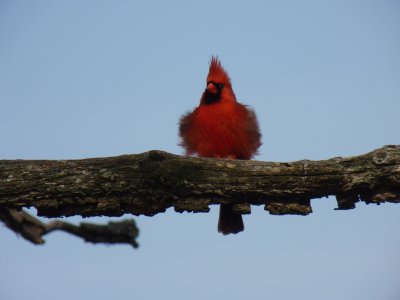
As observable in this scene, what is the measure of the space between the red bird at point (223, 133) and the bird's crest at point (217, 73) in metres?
0.25

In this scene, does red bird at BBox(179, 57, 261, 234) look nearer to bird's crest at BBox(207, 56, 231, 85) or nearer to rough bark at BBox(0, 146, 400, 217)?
bird's crest at BBox(207, 56, 231, 85)

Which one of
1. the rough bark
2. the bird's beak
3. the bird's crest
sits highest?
the bird's crest

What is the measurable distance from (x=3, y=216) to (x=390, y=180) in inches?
89.8

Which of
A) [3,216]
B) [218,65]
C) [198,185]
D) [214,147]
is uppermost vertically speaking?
[218,65]

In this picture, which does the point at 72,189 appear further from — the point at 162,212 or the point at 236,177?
the point at 236,177

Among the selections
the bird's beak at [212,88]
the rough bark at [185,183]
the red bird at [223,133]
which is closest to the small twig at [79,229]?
the rough bark at [185,183]

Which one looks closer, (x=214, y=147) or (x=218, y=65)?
(x=214, y=147)

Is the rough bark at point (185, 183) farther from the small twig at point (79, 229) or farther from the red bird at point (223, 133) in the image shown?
the red bird at point (223, 133)

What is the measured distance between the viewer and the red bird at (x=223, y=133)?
19.3 ft

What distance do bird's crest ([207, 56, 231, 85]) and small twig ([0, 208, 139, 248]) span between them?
11.8ft

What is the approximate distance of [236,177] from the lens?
3.84 metres

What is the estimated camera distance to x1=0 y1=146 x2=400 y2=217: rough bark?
374cm

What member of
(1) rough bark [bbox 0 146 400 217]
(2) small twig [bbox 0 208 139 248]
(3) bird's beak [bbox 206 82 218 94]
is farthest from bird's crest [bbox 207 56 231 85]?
(2) small twig [bbox 0 208 139 248]

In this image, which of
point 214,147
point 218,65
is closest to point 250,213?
point 214,147
